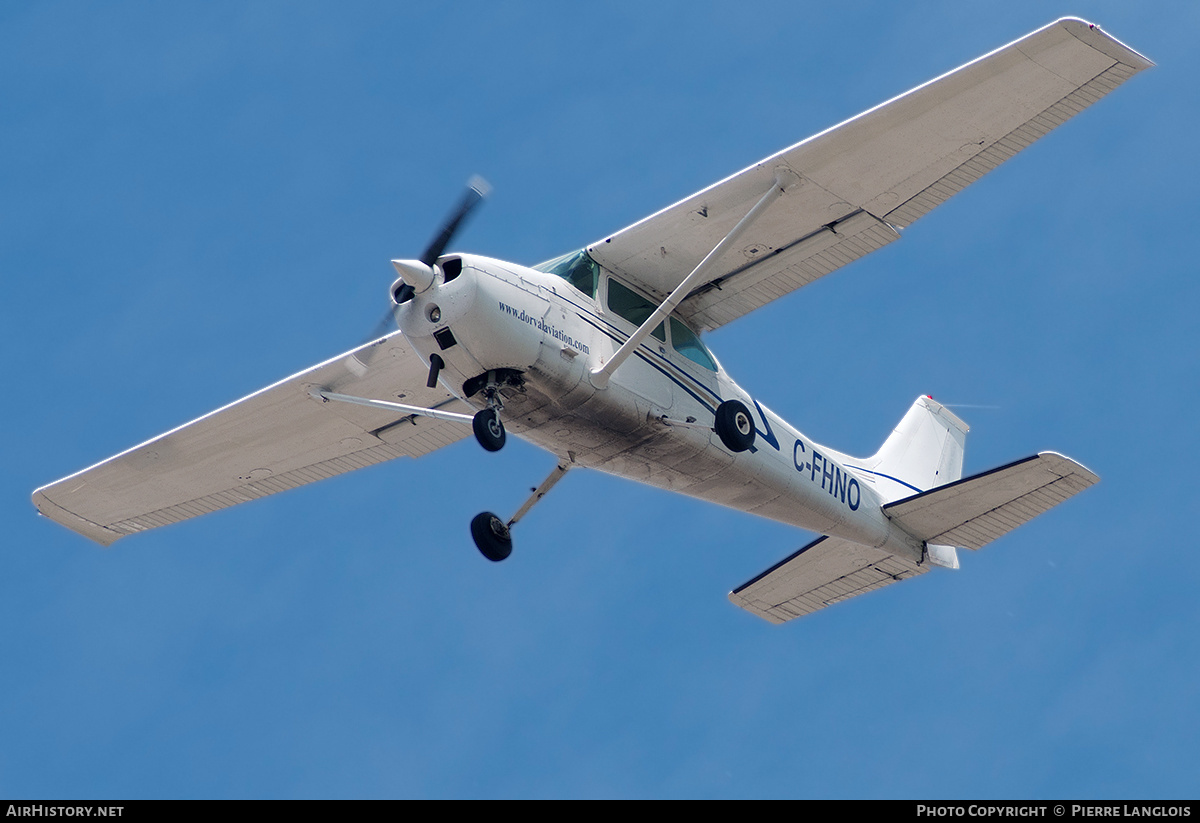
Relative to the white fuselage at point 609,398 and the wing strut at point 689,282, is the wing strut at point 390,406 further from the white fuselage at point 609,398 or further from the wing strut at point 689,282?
the wing strut at point 689,282

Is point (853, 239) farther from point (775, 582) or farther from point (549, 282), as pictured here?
point (775, 582)

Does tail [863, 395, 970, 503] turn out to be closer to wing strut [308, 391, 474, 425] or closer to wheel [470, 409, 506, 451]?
wing strut [308, 391, 474, 425]

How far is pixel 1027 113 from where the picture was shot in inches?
635

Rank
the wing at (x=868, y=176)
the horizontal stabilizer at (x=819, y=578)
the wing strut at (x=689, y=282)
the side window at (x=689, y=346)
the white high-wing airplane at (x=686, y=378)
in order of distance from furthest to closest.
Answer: the horizontal stabilizer at (x=819, y=578) → the side window at (x=689, y=346) → the wing strut at (x=689, y=282) → the wing at (x=868, y=176) → the white high-wing airplane at (x=686, y=378)

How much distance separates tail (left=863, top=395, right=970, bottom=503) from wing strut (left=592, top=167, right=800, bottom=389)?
4.90m

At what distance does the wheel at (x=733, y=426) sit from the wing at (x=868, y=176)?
163 centimetres

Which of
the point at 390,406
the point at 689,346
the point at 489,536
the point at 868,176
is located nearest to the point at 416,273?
the point at 390,406

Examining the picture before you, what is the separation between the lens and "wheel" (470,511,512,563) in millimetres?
16516

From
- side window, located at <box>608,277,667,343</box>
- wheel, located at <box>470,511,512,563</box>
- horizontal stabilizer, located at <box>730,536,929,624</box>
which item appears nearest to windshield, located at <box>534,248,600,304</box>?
side window, located at <box>608,277,667,343</box>

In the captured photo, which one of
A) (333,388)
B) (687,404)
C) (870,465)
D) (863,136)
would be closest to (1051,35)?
(863,136)

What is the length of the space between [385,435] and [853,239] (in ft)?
20.3

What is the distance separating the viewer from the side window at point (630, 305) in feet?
55.4

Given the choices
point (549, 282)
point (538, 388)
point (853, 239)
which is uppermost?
point (853, 239)

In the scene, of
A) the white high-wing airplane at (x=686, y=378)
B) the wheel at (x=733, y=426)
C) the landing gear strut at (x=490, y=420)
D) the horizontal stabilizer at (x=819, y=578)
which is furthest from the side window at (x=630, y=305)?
the horizontal stabilizer at (x=819, y=578)
